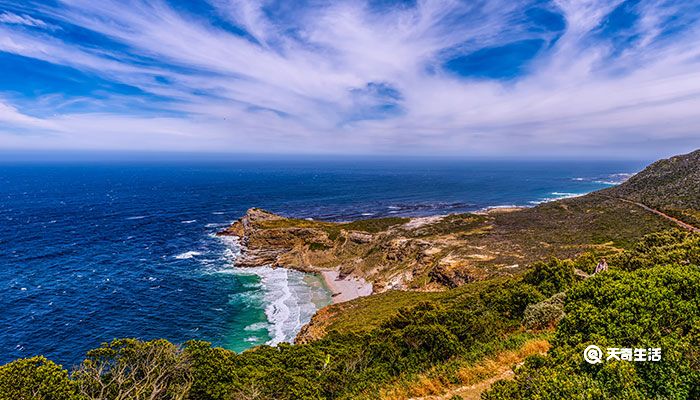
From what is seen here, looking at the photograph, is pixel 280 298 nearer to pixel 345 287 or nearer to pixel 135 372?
pixel 345 287

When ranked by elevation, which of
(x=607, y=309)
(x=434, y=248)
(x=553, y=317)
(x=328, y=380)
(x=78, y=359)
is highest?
(x=607, y=309)

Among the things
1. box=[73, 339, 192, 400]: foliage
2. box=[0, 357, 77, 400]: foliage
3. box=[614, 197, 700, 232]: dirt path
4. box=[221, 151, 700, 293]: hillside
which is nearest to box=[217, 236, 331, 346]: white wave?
box=[221, 151, 700, 293]: hillside

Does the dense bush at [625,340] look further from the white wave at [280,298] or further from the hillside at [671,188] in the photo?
the hillside at [671,188]

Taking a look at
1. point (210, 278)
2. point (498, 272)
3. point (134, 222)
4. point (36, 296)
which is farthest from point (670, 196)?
point (134, 222)

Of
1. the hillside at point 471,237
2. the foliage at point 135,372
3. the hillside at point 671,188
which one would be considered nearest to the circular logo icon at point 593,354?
the foliage at point 135,372

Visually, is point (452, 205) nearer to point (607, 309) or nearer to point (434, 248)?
point (434, 248)

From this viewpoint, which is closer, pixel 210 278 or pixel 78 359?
pixel 78 359

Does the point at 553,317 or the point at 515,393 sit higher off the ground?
the point at 515,393
